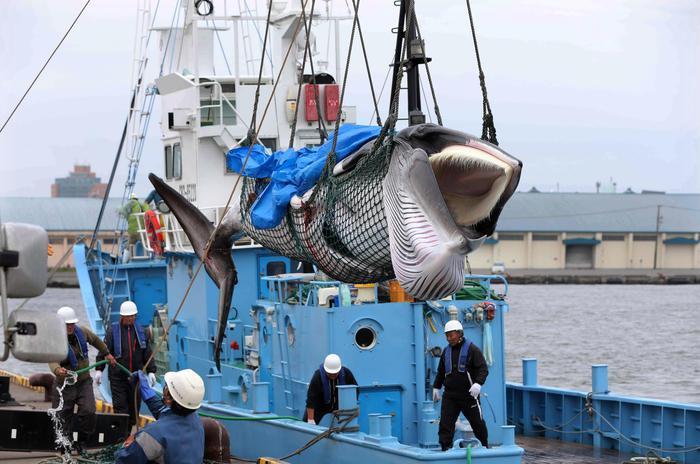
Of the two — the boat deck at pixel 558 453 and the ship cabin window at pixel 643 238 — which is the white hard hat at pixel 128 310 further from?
the ship cabin window at pixel 643 238

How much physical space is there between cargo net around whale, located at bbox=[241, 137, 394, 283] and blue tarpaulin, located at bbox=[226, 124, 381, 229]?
115 mm

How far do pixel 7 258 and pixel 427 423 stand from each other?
9027 millimetres

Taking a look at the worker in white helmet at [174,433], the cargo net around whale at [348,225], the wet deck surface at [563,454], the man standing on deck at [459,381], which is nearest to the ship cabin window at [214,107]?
the wet deck surface at [563,454]

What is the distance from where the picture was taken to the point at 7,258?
6113mm

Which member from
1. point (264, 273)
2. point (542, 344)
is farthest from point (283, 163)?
point (542, 344)

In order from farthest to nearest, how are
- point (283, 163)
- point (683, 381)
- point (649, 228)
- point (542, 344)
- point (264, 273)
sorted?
point (649, 228) < point (542, 344) < point (683, 381) < point (264, 273) < point (283, 163)

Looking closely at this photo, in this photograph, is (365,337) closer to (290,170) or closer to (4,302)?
(290,170)

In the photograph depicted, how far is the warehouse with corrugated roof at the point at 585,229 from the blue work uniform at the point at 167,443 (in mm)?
73055

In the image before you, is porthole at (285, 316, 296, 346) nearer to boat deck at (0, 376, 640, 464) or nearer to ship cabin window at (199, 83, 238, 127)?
boat deck at (0, 376, 640, 464)

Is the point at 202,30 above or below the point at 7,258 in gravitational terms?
above

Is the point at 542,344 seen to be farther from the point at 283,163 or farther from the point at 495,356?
the point at 283,163

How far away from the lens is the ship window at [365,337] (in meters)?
14.8

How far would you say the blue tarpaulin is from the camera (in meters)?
8.57

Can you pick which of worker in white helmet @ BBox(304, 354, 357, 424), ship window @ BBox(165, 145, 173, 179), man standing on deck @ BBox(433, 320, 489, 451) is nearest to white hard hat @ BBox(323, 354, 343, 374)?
worker in white helmet @ BBox(304, 354, 357, 424)
